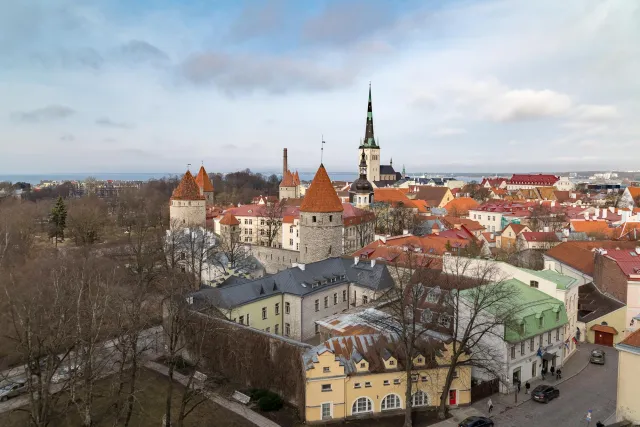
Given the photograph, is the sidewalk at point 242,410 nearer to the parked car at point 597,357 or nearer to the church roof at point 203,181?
the parked car at point 597,357

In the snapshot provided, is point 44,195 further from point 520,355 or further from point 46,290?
point 520,355

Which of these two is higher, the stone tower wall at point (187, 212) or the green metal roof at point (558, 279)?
the stone tower wall at point (187, 212)

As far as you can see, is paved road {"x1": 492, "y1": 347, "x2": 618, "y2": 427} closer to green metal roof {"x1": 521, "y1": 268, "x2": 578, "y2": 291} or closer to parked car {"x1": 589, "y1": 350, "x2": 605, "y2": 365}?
parked car {"x1": 589, "y1": 350, "x2": 605, "y2": 365}

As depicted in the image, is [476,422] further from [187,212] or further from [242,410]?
[187,212]

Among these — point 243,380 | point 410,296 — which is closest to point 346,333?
point 410,296

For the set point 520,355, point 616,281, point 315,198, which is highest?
point 315,198

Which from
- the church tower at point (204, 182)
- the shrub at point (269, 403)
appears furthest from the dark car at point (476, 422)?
the church tower at point (204, 182)

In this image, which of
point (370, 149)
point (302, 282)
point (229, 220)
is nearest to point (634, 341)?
point (302, 282)
